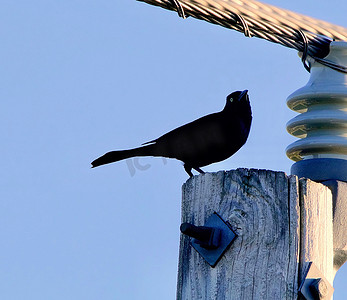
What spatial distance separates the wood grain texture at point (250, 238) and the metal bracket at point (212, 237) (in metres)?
0.01

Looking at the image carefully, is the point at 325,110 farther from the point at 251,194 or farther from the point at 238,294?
the point at 238,294

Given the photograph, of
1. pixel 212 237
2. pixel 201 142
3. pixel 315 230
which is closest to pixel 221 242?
pixel 212 237

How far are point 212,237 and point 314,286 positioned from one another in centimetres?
28

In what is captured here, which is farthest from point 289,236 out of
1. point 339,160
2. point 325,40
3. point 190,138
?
point 190,138

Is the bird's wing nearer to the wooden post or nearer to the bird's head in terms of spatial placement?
the bird's head

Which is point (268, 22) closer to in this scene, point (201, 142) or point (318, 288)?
point (201, 142)

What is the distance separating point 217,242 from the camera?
74.5 inches

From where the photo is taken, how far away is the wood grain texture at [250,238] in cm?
182

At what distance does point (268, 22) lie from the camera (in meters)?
2.72

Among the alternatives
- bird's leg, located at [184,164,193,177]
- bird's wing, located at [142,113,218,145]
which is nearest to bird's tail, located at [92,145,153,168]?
bird's wing, located at [142,113,218,145]

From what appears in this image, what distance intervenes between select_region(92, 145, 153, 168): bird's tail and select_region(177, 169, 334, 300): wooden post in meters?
1.66

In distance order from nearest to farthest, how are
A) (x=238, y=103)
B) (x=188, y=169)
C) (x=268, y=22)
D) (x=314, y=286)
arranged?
1. (x=314, y=286)
2. (x=268, y=22)
3. (x=188, y=169)
4. (x=238, y=103)

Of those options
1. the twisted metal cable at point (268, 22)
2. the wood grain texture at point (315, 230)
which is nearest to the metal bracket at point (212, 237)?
the wood grain texture at point (315, 230)

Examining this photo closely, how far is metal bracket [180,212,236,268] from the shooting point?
6.14 ft
